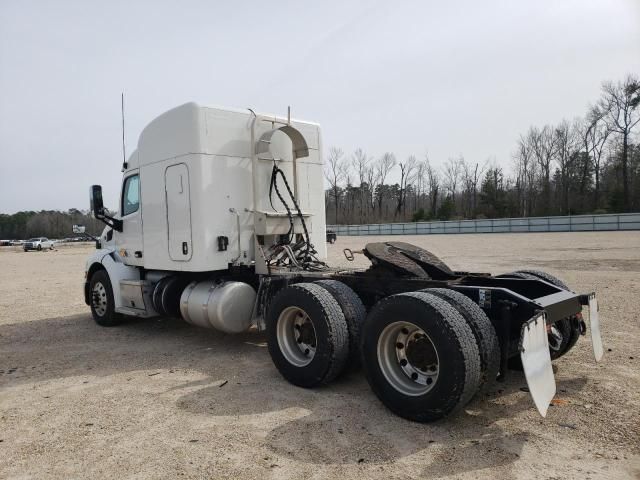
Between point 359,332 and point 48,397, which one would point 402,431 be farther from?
point 48,397

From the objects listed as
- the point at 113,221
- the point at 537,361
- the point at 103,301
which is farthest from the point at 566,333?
the point at 103,301

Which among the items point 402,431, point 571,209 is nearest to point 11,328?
point 402,431

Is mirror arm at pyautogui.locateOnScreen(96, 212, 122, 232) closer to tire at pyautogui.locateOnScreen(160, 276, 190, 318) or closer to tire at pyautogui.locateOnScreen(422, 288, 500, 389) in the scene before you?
tire at pyautogui.locateOnScreen(160, 276, 190, 318)

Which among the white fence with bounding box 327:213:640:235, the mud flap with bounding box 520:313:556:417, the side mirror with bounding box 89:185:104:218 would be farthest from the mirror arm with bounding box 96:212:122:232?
the white fence with bounding box 327:213:640:235

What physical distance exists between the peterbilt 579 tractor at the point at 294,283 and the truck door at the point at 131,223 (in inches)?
1.3

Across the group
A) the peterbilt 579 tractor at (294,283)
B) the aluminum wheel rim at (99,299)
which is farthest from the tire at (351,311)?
the aluminum wheel rim at (99,299)

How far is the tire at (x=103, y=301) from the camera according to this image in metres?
9.02

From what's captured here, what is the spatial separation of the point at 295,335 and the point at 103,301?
502 centimetres

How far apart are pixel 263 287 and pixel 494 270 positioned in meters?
11.0

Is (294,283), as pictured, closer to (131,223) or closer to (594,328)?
(594,328)

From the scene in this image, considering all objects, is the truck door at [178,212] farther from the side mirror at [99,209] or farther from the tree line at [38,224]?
the tree line at [38,224]

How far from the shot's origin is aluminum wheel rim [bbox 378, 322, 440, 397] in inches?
176

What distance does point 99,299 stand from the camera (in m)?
9.27

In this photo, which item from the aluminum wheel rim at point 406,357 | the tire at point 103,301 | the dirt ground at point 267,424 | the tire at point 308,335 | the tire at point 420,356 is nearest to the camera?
the dirt ground at point 267,424
